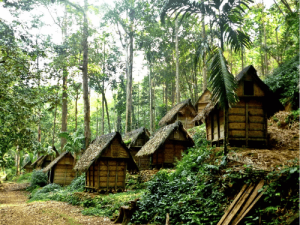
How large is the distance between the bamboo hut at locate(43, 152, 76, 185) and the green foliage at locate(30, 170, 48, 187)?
0.88m

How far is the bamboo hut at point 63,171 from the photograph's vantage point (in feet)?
84.6

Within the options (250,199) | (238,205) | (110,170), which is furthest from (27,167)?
(250,199)

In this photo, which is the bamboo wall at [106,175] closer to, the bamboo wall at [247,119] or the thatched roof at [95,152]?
the thatched roof at [95,152]

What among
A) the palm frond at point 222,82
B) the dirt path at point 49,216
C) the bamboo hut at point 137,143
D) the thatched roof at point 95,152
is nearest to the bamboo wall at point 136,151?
the bamboo hut at point 137,143

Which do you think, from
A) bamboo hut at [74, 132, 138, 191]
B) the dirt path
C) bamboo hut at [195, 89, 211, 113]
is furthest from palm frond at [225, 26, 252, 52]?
bamboo hut at [195, 89, 211, 113]

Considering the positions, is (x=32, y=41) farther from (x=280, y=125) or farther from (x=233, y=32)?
(x=280, y=125)

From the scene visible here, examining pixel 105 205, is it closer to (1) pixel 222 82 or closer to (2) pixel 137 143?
(1) pixel 222 82

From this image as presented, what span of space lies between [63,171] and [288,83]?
2274 centimetres

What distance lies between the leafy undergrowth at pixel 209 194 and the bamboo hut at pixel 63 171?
17.8m

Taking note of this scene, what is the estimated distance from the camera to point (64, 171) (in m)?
26.2

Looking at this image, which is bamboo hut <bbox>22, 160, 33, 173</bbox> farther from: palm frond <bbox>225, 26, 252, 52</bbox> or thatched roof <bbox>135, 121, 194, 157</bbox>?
palm frond <bbox>225, 26, 252, 52</bbox>

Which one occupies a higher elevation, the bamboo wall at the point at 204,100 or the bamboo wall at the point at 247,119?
the bamboo wall at the point at 204,100

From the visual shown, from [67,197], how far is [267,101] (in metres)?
13.5

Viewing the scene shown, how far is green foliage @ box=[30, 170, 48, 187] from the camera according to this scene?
2639cm
